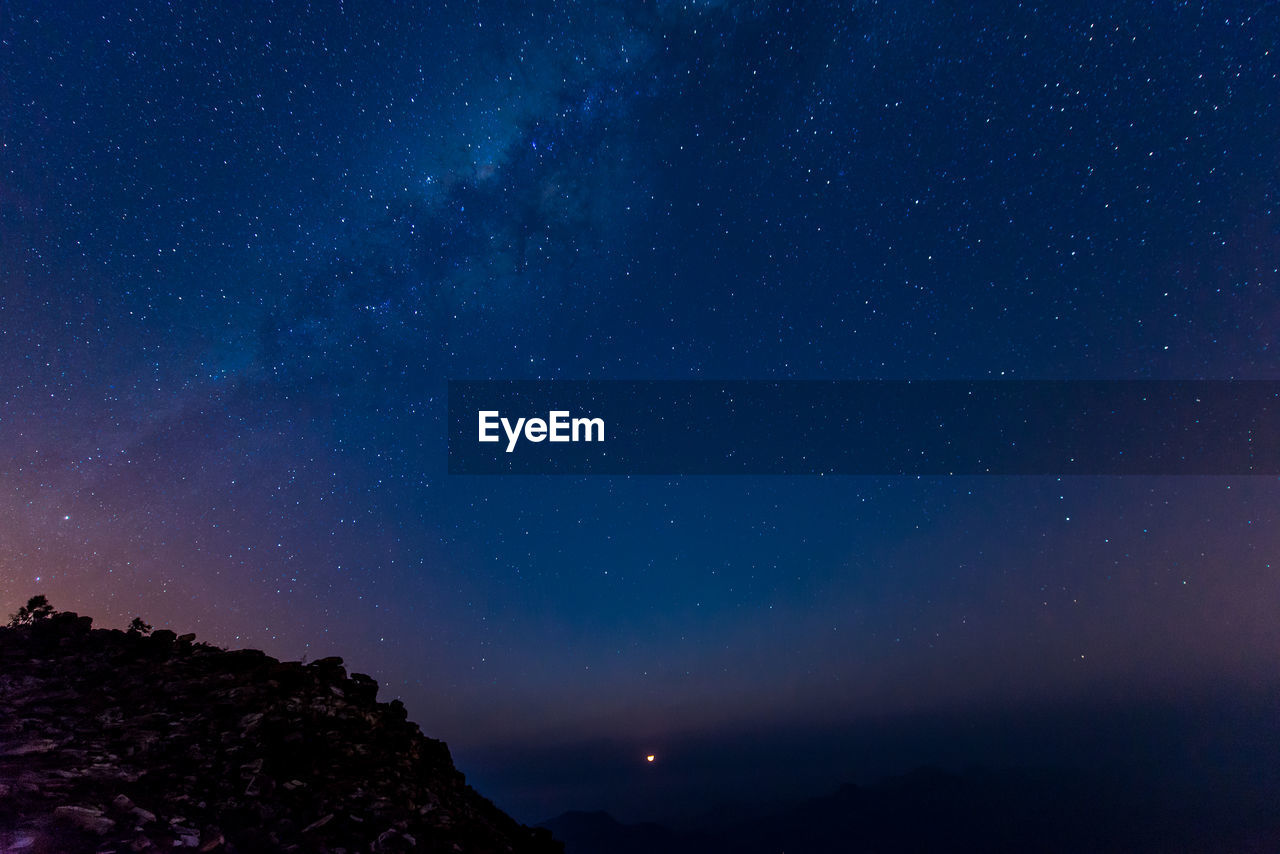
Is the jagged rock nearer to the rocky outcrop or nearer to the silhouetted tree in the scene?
the rocky outcrop

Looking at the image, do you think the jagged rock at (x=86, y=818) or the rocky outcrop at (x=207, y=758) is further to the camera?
the rocky outcrop at (x=207, y=758)

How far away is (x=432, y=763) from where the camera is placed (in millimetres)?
14359

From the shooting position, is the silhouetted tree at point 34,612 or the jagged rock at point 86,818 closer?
the jagged rock at point 86,818

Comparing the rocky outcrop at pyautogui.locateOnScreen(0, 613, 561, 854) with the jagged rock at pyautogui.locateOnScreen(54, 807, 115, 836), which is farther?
the rocky outcrop at pyautogui.locateOnScreen(0, 613, 561, 854)

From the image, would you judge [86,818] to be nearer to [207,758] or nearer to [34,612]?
[207,758]

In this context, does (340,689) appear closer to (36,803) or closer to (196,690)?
(196,690)

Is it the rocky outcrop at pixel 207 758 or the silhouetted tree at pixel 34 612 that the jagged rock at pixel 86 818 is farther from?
the silhouetted tree at pixel 34 612

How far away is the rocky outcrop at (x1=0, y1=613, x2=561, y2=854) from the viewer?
846cm

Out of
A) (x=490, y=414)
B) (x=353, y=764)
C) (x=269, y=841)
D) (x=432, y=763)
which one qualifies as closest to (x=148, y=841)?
(x=269, y=841)

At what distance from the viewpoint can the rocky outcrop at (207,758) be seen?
8.46 metres

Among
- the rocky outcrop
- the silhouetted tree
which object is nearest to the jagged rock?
the rocky outcrop

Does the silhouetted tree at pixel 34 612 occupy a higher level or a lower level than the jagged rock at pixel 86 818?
higher

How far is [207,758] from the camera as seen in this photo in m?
10.5

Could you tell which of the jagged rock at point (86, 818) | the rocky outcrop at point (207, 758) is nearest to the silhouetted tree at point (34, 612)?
the rocky outcrop at point (207, 758)
